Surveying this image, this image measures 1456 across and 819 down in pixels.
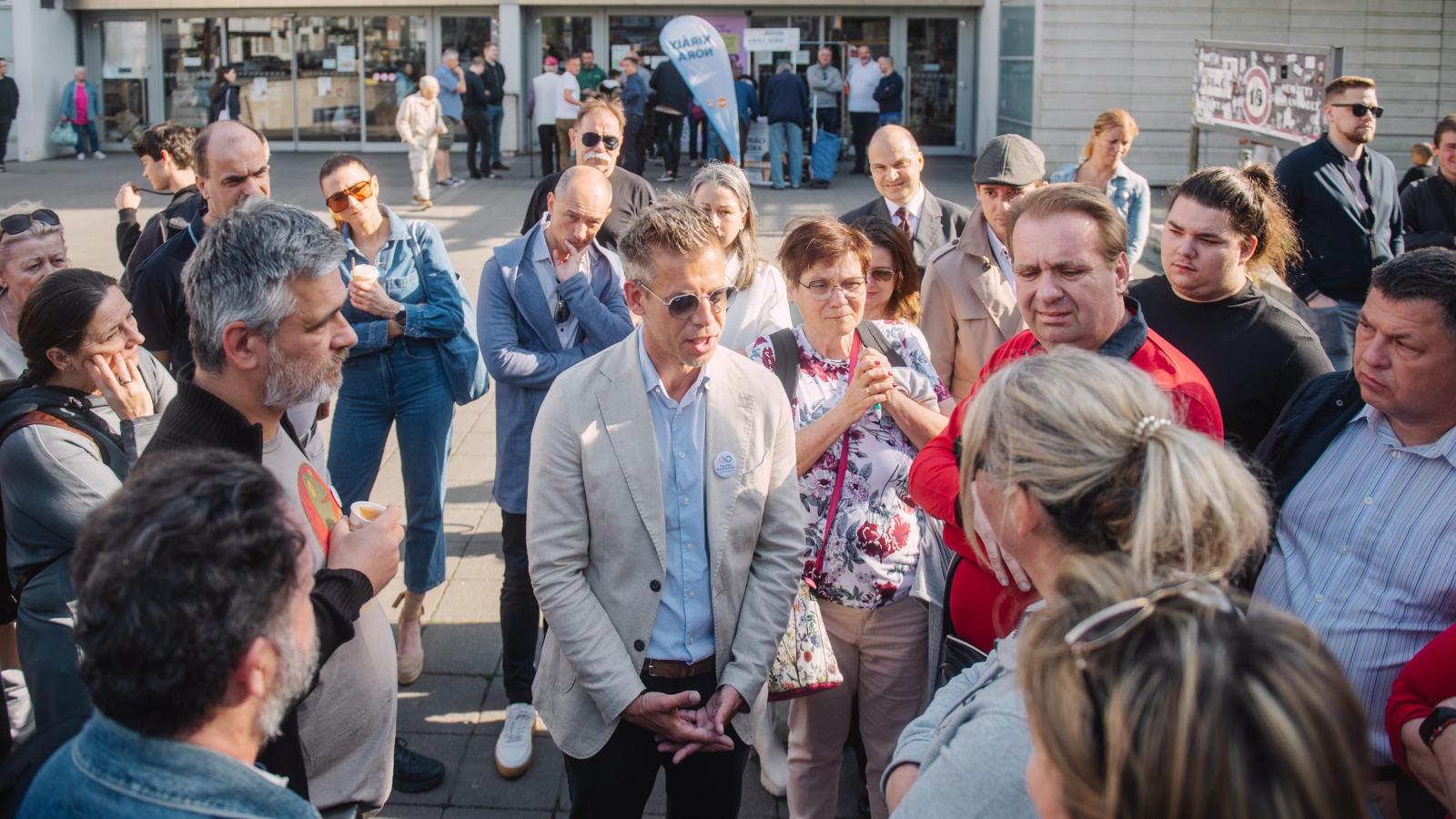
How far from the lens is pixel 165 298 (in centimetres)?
421

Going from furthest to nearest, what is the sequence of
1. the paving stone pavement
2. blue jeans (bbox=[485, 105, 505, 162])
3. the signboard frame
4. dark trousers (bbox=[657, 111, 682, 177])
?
blue jeans (bbox=[485, 105, 505, 162])
dark trousers (bbox=[657, 111, 682, 177])
the signboard frame
the paving stone pavement

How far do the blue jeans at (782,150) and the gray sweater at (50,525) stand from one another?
1592cm

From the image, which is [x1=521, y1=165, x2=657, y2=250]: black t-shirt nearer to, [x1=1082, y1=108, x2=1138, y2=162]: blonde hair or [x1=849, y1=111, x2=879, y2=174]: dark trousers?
[x1=1082, y1=108, x2=1138, y2=162]: blonde hair

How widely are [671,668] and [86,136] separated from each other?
2431 centimetres

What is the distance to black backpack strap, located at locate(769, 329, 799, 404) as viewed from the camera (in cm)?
343

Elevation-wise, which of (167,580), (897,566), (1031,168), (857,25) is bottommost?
(897,566)

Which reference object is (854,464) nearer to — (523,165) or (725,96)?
(725,96)

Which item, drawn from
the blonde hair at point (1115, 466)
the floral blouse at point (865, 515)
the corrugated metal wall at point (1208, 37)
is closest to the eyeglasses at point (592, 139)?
the floral blouse at point (865, 515)

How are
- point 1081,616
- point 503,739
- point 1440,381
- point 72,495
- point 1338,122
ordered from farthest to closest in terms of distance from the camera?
point 1338,122 < point 503,739 < point 72,495 < point 1440,381 < point 1081,616

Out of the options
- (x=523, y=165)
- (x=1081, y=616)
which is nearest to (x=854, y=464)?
(x=1081, y=616)

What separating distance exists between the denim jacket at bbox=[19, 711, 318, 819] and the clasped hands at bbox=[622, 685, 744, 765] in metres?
1.22

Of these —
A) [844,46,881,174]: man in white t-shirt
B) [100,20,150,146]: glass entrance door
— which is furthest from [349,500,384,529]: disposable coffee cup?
[100,20,150,146]: glass entrance door

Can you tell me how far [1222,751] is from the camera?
4.13 ft

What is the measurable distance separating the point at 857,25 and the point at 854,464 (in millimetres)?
20627
